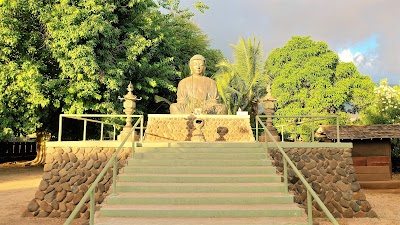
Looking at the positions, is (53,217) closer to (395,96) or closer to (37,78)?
(37,78)

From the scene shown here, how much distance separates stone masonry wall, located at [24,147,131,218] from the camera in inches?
331

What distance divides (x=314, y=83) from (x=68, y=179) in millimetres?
18372

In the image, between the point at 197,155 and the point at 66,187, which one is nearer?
the point at 197,155

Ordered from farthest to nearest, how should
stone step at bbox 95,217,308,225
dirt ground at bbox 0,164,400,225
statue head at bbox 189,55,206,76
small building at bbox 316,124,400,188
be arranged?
1. small building at bbox 316,124,400,188
2. statue head at bbox 189,55,206,76
3. dirt ground at bbox 0,164,400,225
4. stone step at bbox 95,217,308,225

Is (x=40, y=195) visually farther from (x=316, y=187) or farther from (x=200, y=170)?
(x=316, y=187)

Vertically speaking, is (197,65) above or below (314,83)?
below

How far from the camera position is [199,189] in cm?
649

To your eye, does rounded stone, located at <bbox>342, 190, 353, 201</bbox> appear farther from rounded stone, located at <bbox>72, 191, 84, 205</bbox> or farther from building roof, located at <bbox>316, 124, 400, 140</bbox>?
rounded stone, located at <bbox>72, 191, 84, 205</bbox>

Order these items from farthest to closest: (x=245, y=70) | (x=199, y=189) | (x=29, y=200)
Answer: (x=245, y=70)
(x=29, y=200)
(x=199, y=189)

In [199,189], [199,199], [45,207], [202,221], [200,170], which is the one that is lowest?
[45,207]

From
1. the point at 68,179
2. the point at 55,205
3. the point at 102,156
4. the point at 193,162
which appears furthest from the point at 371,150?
the point at 55,205

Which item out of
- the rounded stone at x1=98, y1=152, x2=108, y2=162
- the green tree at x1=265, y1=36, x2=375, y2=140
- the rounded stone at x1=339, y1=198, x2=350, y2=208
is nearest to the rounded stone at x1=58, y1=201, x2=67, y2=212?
the rounded stone at x1=98, y1=152, x2=108, y2=162

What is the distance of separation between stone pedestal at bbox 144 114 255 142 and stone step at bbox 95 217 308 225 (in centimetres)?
476

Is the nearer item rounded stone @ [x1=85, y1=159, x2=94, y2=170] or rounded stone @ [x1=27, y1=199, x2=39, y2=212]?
rounded stone @ [x1=27, y1=199, x2=39, y2=212]
